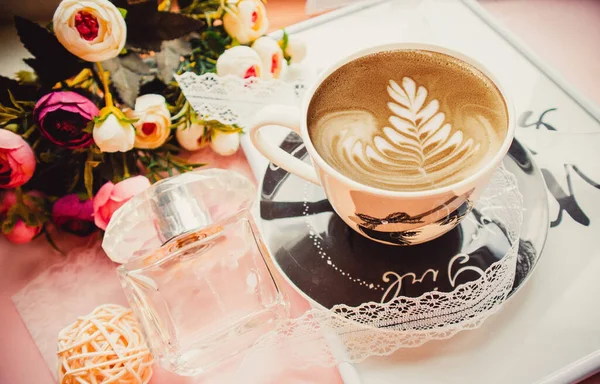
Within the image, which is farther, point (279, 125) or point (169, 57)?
point (169, 57)

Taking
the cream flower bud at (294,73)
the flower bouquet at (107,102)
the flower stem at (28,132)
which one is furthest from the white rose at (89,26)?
the cream flower bud at (294,73)

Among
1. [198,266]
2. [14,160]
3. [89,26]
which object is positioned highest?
[89,26]

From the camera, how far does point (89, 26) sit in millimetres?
501

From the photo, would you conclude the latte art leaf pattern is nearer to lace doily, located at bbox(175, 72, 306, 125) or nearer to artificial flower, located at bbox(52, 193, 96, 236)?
lace doily, located at bbox(175, 72, 306, 125)

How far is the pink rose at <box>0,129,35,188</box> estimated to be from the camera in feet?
1.68

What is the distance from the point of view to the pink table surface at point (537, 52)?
0.50m

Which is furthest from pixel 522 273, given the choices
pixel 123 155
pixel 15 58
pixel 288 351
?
pixel 15 58

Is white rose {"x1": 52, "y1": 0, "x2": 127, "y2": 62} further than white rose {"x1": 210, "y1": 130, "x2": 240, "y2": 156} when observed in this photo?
No

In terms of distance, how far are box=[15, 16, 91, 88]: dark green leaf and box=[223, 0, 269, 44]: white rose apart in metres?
0.17

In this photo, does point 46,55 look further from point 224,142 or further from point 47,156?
point 224,142

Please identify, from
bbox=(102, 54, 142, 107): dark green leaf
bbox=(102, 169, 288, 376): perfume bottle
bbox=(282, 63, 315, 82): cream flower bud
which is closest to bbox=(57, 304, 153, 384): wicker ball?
bbox=(102, 169, 288, 376): perfume bottle

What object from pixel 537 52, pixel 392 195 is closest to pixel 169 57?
pixel 392 195

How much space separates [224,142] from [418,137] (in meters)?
0.25

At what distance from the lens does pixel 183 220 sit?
532 millimetres
